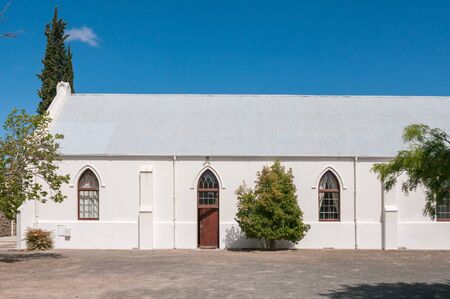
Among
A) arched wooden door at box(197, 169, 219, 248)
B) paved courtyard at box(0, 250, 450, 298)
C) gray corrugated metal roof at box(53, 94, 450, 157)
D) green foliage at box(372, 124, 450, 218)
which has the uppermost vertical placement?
gray corrugated metal roof at box(53, 94, 450, 157)

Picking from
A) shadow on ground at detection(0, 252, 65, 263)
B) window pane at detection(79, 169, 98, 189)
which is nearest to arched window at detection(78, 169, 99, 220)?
window pane at detection(79, 169, 98, 189)

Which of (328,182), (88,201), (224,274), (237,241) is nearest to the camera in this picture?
(224,274)

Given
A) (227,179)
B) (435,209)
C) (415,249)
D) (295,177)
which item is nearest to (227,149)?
(227,179)

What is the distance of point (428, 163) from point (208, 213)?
55.8 feet

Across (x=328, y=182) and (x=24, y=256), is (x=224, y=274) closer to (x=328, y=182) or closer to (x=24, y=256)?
(x=24, y=256)

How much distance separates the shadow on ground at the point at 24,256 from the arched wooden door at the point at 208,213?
6854mm

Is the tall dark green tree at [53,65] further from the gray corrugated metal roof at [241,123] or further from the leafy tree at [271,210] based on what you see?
the leafy tree at [271,210]

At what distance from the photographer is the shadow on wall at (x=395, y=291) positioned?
12781 mm

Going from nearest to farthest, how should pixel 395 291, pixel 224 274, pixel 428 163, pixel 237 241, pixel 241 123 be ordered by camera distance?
1. pixel 428 163
2. pixel 395 291
3. pixel 224 274
4. pixel 237 241
5. pixel 241 123

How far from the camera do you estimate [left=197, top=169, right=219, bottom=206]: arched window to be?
25453mm

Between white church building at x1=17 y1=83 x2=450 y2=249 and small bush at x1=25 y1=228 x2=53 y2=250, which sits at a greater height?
white church building at x1=17 y1=83 x2=450 y2=249

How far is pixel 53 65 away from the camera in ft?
114

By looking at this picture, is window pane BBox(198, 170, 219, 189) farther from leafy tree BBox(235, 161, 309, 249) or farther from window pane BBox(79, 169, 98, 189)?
window pane BBox(79, 169, 98, 189)

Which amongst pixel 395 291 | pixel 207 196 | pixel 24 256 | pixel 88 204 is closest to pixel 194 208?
pixel 207 196
